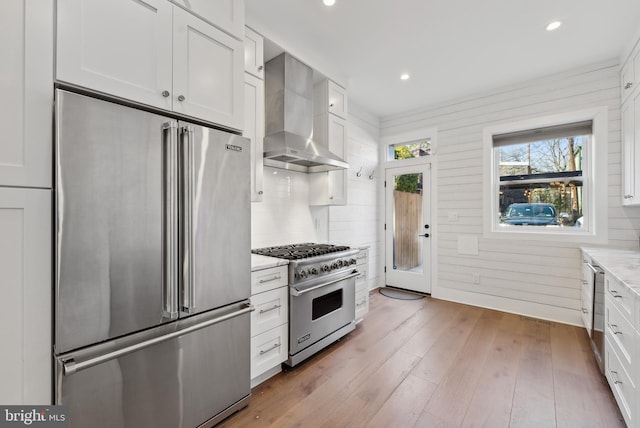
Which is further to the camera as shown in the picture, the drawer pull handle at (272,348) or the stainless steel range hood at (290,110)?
the stainless steel range hood at (290,110)

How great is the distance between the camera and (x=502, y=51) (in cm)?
294

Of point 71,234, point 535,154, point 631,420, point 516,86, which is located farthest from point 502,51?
point 71,234

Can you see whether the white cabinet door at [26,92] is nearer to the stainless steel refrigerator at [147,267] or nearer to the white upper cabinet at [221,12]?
the stainless steel refrigerator at [147,267]

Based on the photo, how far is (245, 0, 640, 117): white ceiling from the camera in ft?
7.60

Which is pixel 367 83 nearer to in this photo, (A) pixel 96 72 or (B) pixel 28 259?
(A) pixel 96 72

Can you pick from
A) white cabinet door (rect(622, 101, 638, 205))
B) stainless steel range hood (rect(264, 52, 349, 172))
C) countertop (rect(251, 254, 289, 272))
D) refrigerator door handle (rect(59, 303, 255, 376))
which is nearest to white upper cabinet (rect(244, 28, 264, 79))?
stainless steel range hood (rect(264, 52, 349, 172))

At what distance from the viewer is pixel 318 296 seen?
2541 millimetres

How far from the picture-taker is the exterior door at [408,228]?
4.38 metres

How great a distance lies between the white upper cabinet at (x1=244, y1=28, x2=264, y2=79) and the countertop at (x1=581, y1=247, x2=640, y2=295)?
115 inches

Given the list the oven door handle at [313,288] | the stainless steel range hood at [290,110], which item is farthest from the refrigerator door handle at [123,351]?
the stainless steel range hood at [290,110]

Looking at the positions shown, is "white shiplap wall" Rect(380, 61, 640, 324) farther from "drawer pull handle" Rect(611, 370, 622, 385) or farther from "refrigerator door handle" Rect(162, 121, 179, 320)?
"refrigerator door handle" Rect(162, 121, 179, 320)

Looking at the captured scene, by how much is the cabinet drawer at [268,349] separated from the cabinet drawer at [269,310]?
5cm

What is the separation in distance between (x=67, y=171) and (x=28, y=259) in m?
0.39

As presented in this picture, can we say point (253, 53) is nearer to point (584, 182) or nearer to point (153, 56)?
point (153, 56)
